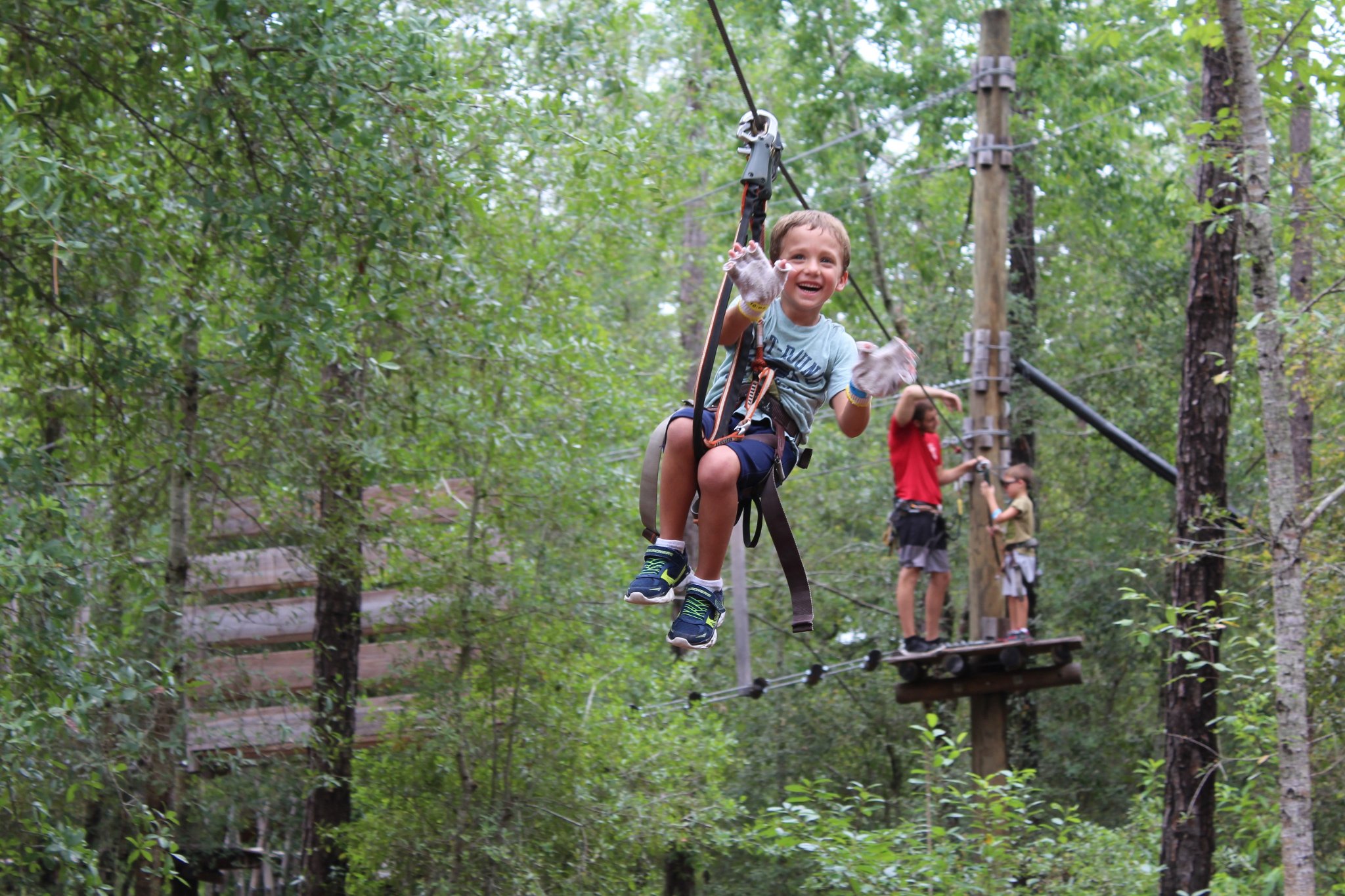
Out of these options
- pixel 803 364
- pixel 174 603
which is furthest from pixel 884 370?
pixel 174 603

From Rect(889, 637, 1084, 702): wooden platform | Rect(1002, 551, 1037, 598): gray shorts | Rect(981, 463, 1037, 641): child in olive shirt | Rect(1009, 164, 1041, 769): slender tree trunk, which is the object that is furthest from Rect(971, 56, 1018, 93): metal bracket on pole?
Rect(889, 637, 1084, 702): wooden platform

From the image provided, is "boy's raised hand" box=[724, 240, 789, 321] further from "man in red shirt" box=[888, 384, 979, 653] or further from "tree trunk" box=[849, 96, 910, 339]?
"tree trunk" box=[849, 96, 910, 339]

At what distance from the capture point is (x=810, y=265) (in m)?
3.78

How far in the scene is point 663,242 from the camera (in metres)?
Answer: 11.7

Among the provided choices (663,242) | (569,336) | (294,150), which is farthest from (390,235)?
(663,242)

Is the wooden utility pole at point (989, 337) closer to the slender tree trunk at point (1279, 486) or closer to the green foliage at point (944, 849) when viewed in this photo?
the green foliage at point (944, 849)

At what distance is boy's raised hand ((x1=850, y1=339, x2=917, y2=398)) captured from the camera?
11.5ft

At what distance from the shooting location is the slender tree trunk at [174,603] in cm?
708

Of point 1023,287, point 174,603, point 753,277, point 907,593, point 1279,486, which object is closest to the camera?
point 753,277

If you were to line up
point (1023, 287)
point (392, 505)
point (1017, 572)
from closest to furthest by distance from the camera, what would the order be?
point (1017, 572) < point (392, 505) < point (1023, 287)

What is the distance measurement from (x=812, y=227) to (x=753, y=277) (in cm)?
46

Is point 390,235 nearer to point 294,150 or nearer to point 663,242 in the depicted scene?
point 294,150

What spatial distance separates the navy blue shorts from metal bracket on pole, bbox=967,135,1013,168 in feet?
21.2

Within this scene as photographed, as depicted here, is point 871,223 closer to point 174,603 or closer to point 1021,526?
point 1021,526
